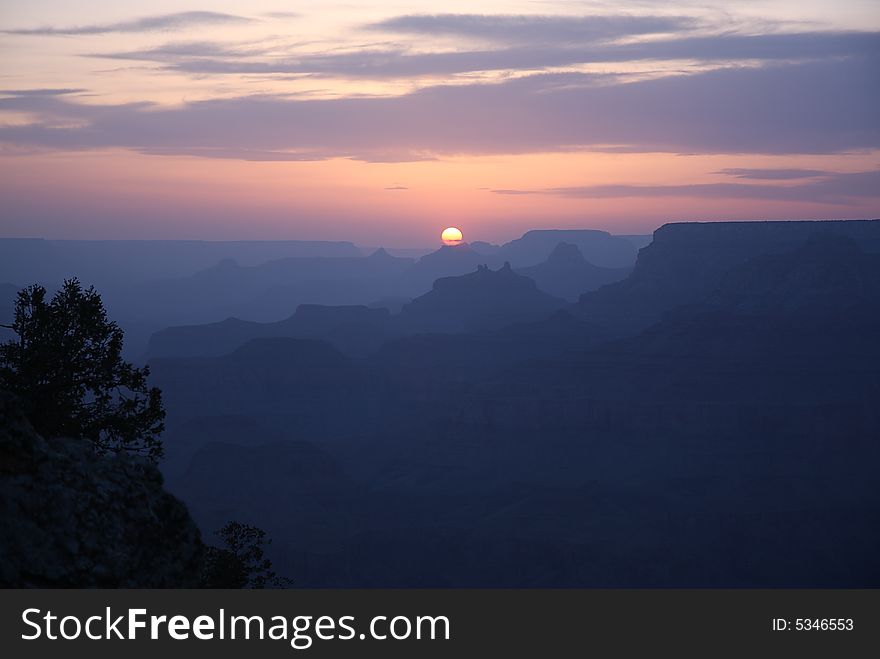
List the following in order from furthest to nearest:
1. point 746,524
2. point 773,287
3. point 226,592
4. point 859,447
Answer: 1. point 773,287
2. point 859,447
3. point 746,524
4. point 226,592

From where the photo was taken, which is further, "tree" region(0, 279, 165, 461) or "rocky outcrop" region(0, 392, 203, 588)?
"tree" region(0, 279, 165, 461)

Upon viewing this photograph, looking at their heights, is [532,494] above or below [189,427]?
below

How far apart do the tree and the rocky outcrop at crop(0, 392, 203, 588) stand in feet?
16.4

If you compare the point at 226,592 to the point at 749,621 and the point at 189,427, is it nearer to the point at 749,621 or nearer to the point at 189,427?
the point at 749,621

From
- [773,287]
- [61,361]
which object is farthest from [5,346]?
[773,287]

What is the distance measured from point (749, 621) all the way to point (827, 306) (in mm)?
171032

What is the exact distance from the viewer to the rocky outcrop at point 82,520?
33.8 ft

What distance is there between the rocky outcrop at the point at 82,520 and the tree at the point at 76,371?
499 cm

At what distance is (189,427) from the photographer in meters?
145

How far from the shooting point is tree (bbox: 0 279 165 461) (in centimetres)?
1673

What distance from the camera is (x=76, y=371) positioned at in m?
17.8

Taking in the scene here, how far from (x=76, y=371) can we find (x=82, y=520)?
758cm

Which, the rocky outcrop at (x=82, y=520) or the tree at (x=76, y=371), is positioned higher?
the tree at (x=76, y=371)

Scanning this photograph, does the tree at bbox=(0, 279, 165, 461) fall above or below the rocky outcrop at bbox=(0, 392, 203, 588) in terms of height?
above
